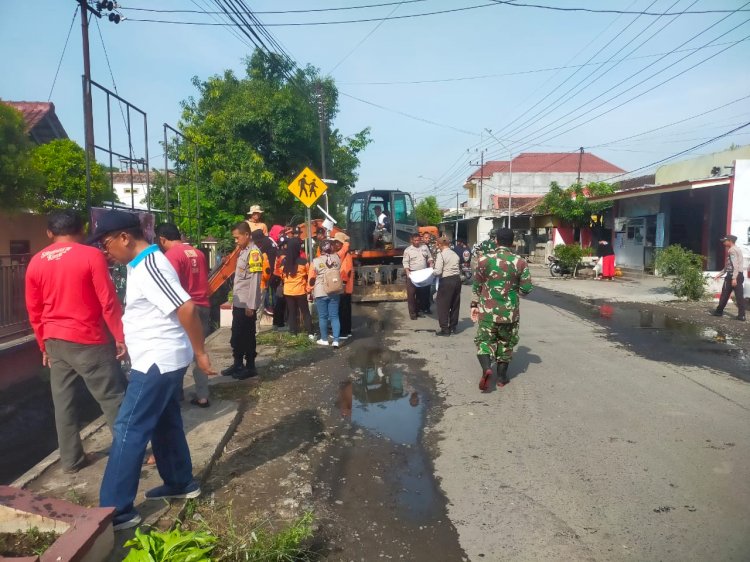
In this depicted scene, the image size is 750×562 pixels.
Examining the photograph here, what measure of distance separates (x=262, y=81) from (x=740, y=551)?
23715mm

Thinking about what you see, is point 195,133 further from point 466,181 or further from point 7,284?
point 466,181

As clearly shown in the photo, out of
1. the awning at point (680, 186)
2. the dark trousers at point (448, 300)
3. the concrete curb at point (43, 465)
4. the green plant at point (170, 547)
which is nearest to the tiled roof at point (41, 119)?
the dark trousers at point (448, 300)

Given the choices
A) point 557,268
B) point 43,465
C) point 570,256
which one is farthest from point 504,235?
point 557,268

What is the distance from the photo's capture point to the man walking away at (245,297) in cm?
645

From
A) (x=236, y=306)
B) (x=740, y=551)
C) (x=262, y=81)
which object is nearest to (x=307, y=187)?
(x=236, y=306)

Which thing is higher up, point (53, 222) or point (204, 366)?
point (53, 222)

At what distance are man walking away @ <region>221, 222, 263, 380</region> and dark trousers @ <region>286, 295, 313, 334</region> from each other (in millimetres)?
2178

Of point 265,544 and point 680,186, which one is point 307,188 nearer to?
point 265,544

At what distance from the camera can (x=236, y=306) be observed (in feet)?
21.6

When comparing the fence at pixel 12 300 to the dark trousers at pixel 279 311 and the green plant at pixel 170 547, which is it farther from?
the green plant at pixel 170 547

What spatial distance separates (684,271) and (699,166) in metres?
9.81

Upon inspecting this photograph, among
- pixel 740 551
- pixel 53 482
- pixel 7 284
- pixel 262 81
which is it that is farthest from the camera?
pixel 262 81

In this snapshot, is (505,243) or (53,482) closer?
(53,482)

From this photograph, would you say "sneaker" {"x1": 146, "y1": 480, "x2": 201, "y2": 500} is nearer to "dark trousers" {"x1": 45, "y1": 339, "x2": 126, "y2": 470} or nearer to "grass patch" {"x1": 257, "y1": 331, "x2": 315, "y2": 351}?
"dark trousers" {"x1": 45, "y1": 339, "x2": 126, "y2": 470}
